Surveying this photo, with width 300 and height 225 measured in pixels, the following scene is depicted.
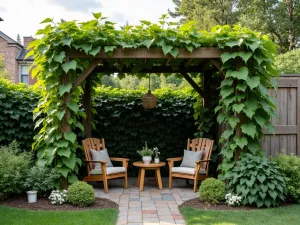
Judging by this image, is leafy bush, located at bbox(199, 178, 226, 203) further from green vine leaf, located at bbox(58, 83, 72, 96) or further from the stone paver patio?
green vine leaf, located at bbox(58, 83, 72, 96)

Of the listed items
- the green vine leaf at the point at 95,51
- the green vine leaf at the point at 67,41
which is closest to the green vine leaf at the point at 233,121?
the green vine leaf at the point at 95,51

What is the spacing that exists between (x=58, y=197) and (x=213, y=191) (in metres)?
2.07

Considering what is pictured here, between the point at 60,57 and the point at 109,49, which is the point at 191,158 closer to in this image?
the point at 109,49

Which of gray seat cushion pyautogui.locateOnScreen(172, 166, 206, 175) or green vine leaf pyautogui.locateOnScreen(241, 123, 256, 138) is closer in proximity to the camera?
green vine leaf pyautogui.locateOnScreen(241, 123, 256, 138)

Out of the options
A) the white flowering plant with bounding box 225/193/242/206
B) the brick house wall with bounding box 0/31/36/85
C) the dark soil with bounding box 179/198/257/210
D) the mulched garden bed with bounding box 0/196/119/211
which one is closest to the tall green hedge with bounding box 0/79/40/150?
the mulched garden bed with bounding box 0/196/119/211

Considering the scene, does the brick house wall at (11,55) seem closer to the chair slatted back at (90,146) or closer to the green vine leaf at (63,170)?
the chair slatted back at (90,146)

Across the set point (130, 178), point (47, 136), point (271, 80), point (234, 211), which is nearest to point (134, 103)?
point (130, 178)

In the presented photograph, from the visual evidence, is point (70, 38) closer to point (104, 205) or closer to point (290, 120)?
point (104, 205)

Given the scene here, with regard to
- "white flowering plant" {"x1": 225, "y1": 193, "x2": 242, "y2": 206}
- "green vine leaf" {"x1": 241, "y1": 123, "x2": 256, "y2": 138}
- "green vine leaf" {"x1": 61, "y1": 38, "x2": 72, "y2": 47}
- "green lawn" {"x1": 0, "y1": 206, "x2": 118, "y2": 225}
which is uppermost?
"green vine leaf" {"x1": 61, "y1": 38, "x2": 72, "y2": 47}

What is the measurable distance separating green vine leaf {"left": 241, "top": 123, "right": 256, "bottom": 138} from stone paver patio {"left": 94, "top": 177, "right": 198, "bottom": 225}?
4.32ft

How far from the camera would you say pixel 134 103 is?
724cm

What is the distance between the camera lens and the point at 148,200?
506cm

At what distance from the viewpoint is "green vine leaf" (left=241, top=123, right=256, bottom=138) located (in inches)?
188

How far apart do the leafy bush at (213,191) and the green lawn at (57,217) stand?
4.01 ft
